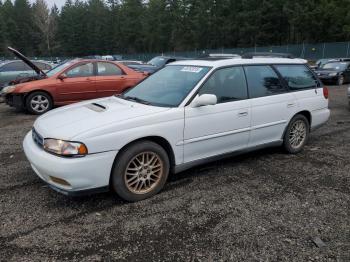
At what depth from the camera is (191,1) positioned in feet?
254

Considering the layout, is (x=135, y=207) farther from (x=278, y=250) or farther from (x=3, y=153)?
(x=3, y=153)

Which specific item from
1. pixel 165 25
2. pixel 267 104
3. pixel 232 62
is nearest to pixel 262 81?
pixel 267 104

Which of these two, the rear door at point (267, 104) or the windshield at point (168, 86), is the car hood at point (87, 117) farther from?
the rear door at point (267, 104)

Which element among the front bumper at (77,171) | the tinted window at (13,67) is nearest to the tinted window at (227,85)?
the front bumper at (77,171)

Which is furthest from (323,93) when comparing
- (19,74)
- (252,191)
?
(19,74)

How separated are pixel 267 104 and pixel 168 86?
5.08ft

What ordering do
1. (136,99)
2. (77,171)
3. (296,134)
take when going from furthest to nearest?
(296,134), (136,99), (77,171)

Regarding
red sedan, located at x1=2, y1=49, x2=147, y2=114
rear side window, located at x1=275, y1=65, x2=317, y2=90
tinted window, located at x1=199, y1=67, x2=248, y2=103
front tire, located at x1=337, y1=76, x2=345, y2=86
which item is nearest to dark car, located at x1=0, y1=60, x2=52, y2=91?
red sedan, located at x1=2, y1=49, x2=147, y2=114

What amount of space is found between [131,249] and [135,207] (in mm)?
849

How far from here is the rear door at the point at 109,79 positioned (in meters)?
10.4

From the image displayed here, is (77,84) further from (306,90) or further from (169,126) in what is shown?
(169,126)

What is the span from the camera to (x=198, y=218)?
395 centimetres

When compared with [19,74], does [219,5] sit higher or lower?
higher

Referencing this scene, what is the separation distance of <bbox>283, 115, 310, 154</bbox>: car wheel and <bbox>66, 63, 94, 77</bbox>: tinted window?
20.4 ft
